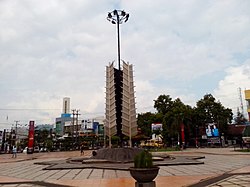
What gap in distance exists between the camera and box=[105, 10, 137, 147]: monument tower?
1858 cm

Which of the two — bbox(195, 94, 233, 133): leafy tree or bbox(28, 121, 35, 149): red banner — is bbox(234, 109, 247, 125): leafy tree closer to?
bbox(195, 94, 233, 133): leafy tree

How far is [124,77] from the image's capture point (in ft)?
63.3

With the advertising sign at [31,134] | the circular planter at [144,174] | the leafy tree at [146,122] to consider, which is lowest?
the circular planter at [144,174]

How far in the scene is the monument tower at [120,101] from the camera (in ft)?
61.0

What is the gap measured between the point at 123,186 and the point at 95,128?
65.2 m

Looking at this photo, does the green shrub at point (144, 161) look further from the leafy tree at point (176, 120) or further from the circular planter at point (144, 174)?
the leafy tree at point (176, 120)

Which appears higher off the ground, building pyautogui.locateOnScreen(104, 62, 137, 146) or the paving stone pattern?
building pyautogui.locateOnScreen(104, 62, 137, 146)

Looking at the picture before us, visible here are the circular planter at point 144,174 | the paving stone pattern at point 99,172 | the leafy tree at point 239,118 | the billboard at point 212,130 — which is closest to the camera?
the circular planter at point 144,174

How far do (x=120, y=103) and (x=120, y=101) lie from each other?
172mm

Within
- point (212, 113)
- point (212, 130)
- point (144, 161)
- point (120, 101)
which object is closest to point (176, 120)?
point (212, 130)

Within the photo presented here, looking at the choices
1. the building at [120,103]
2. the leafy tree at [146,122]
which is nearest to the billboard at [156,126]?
the leafy tree at [146,122]

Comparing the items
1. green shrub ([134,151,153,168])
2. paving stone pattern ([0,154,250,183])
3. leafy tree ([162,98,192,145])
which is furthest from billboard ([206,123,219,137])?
green shrub ([134,151,153,168])

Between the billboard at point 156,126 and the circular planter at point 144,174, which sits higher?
the billboard at point 156,126

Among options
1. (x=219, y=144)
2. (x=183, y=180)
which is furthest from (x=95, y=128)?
(x=183, y=180)
